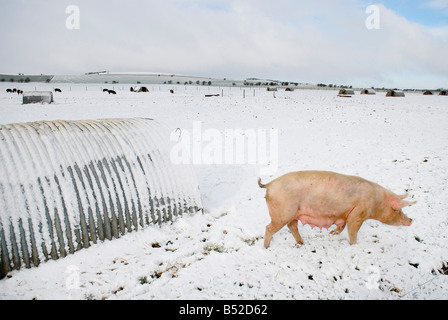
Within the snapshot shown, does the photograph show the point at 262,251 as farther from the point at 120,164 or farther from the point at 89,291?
the point at 120,164

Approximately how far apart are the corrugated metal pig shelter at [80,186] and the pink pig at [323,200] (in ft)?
7.88

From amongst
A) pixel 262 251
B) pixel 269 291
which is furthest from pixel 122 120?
pixel 269 291

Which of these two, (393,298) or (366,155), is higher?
(366,155)

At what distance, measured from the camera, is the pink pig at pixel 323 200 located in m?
4.31

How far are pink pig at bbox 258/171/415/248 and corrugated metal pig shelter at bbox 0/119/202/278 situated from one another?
2402 millimetres

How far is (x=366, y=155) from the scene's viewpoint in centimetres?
1001

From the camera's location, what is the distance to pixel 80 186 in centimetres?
470

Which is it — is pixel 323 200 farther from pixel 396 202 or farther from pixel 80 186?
pixel 80 186

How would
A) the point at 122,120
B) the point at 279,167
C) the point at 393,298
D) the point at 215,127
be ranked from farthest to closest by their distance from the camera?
the point at 215,127
the point at 279,167
the point at 122,120
the point at 393,298

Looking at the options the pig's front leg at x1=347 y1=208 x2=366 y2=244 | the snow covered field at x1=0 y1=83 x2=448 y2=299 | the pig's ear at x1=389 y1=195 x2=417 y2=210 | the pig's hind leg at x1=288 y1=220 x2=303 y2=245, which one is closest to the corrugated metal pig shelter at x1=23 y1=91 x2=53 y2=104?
the snow covered field at x1=0 y1=83 x2=448 y2=299

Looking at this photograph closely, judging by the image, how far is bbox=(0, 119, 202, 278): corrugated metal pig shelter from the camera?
4.11m

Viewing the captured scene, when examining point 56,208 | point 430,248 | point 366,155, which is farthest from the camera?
point 366,155

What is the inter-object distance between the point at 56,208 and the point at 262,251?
3.70 m

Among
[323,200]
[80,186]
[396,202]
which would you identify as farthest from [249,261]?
[80,186]
